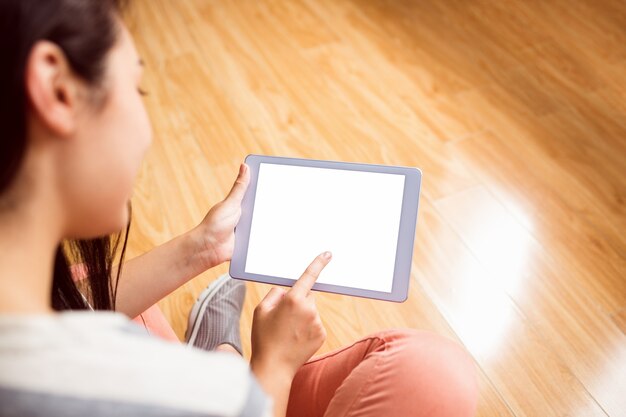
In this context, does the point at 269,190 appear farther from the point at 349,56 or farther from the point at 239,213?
the point at 349,56

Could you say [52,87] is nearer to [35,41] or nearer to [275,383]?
[35,41]

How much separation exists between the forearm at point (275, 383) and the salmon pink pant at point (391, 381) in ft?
0.30

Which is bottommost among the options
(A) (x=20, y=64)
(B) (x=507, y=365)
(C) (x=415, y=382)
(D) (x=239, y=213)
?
(B) (x=507, y=365)

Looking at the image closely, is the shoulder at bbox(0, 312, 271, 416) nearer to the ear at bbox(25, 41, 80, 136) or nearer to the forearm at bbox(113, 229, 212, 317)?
the ear at bbox(25, 41, 80, 136)

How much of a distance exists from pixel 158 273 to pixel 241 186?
178 mm

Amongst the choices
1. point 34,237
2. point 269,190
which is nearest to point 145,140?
point 34,237

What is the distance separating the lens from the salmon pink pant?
664 millimetres

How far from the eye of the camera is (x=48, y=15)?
368 mm

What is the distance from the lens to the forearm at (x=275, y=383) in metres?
0.62

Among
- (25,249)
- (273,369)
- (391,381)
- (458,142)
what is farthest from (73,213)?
(458,142)

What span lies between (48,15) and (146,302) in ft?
1.73

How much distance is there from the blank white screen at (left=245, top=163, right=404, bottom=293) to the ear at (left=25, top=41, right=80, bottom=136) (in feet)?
1.44

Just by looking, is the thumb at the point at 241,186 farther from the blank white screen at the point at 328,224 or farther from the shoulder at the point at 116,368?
the shoulder at the point at 116,368

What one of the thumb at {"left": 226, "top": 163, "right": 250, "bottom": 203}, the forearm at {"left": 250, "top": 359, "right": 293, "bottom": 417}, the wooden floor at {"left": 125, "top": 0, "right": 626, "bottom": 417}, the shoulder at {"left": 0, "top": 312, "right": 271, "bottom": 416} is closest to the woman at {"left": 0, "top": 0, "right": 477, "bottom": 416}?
the shoulder at {"left": 0, "top": 312, "right": 271, "bottom": 416}
